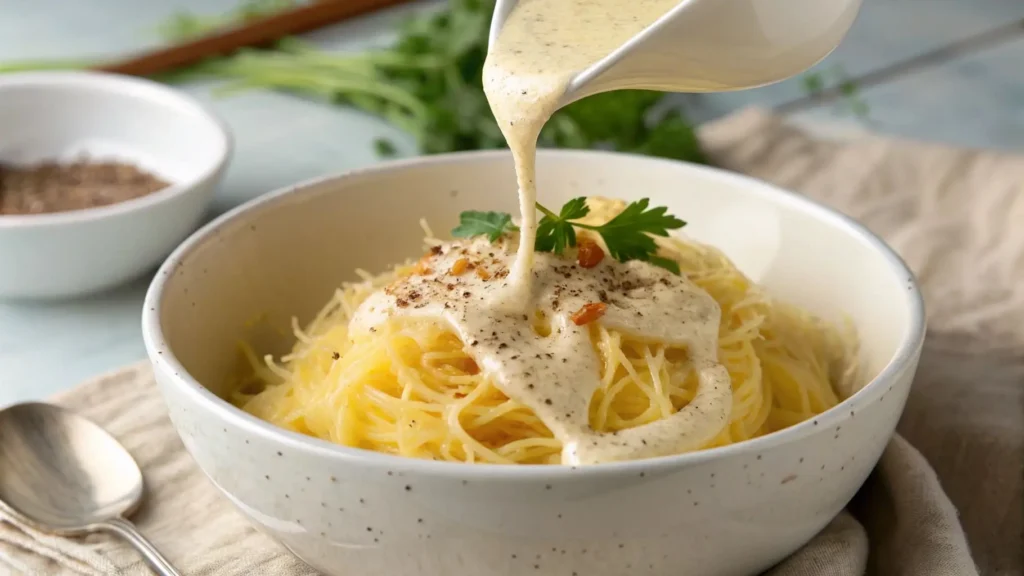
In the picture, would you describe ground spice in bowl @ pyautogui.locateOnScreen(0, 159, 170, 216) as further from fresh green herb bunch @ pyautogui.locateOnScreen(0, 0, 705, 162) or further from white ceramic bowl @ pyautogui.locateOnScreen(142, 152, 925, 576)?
white ceramic bowl @ pyautogui.locateOnScreen(142, 152, 925, 576)

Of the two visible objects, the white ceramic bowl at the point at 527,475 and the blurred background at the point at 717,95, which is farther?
the blurred background at the point at 717,95

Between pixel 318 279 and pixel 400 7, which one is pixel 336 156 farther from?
pixel 400 7

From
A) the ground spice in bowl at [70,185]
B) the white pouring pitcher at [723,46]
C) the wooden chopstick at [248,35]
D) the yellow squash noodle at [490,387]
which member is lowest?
the wooden chopstick at [248,35]

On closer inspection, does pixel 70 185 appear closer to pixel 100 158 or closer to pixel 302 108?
pixel 100 158

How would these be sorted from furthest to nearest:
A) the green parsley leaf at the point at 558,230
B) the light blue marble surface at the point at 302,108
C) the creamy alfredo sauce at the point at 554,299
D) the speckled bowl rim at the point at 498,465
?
the light blue marble surface at the point at 302,108 → the green parsley leaf at the point at 558,230 → the creamy alfredo sauce at the point at 554,299 → the speckled bowl rim at the point at 498,465

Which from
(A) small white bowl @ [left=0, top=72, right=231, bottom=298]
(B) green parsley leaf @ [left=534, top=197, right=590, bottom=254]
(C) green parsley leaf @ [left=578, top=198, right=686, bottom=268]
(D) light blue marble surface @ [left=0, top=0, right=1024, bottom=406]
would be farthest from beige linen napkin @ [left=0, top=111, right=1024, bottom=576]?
(B) green parsley leaf @ [left=534, top=197, right=590, bottom=254]

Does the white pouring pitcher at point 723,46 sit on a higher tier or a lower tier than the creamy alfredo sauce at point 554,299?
higher

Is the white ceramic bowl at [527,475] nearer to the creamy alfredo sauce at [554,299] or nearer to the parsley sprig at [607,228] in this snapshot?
the creamy alfredo sauce at [554,299]

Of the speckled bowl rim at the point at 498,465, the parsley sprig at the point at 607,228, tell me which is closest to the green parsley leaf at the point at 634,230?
the parsley sprig at the point at 607,228

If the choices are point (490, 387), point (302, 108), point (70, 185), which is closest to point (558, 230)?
point (490, 387)
